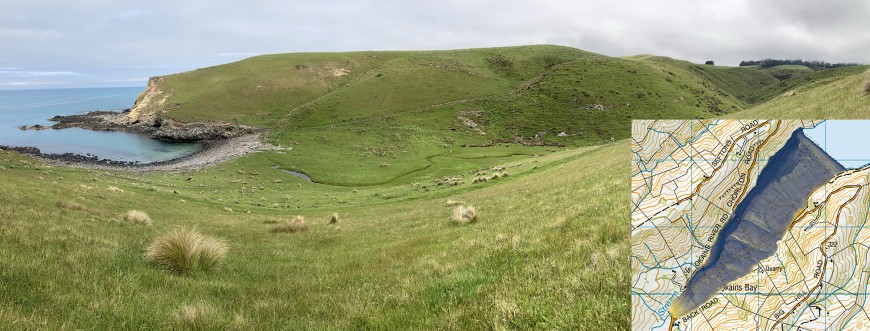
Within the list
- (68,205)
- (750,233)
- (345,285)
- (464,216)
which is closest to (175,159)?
(68,205)

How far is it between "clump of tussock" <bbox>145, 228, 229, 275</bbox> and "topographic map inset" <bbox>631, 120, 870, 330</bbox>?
9.15 m

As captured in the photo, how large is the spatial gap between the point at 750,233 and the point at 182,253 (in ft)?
33.5

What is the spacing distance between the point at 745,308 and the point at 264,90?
167265 millimetres

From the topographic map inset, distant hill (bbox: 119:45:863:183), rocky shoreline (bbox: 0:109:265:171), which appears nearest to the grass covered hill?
the topographic map inset

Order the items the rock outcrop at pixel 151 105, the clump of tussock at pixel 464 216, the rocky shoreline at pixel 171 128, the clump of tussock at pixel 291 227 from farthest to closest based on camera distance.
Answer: the rock outcrop at pixel 151 105 → the rocky shoreline at pixel 171 128 → the clump of tussock at pixel 291 227 → the clump of tussock at pixel 464 216

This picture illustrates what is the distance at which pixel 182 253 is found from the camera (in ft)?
29.2

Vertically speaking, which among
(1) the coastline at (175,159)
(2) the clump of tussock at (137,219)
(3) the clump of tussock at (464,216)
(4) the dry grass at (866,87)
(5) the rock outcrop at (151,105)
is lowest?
(1) the coastline at (175,159)

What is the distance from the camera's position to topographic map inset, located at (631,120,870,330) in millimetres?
3738

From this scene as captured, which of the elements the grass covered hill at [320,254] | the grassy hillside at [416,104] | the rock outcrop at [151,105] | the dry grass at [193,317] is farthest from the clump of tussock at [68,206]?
the rock outcrop at [151,105]

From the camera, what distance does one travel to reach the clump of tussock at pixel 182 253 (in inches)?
348

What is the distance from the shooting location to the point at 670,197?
388 centimetres

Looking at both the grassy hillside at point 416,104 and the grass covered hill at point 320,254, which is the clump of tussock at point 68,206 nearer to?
the grass covered hill at point 320,254

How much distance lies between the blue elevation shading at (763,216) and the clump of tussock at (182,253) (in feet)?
31.0

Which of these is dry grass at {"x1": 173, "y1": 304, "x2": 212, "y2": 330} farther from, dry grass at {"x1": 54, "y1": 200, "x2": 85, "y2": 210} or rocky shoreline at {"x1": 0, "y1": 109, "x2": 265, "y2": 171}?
rocky shoreline at {"x1": 0, "y1": 109, "x2": 265, "y2": 171}
